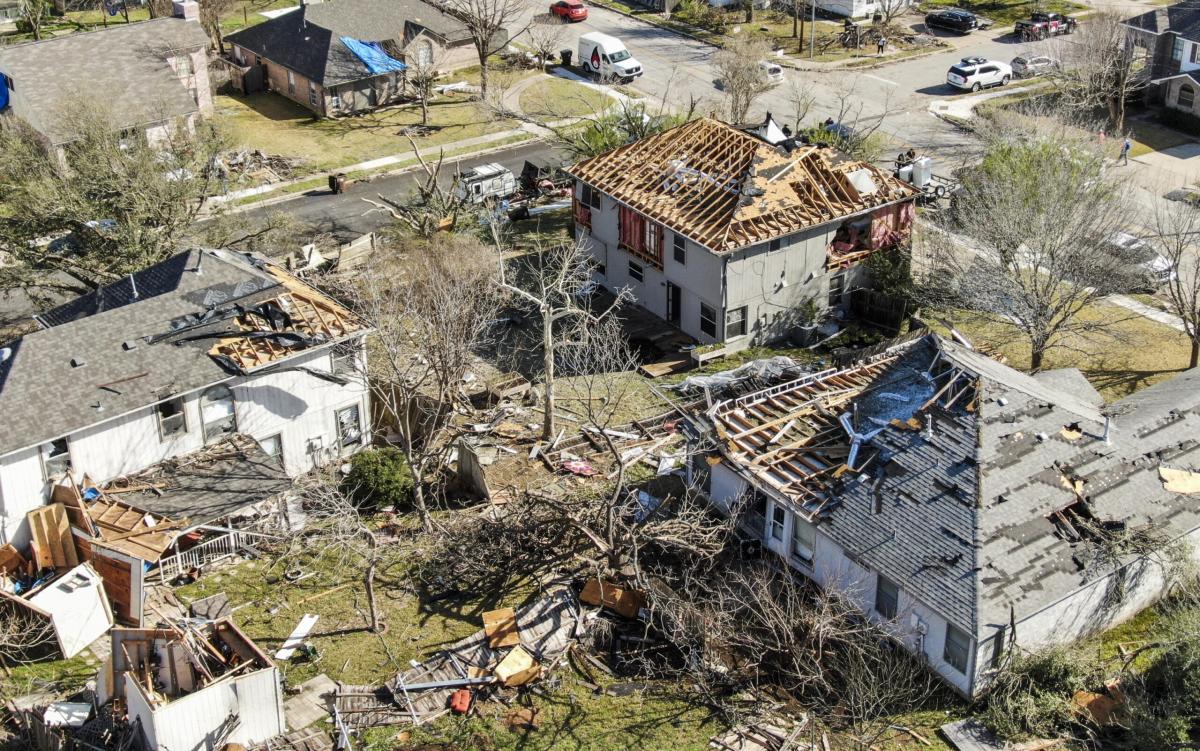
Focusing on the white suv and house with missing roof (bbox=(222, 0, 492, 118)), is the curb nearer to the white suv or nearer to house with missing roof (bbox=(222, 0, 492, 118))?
house with missing roof (bbox=(222, 0, 492, 118))

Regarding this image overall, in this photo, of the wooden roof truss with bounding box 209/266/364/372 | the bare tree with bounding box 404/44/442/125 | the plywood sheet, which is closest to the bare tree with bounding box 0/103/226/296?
the wooden roof truss with bounding box 209/266/364/372

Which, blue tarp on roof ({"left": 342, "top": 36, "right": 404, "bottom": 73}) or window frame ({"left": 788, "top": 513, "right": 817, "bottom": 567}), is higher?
blue tarp on roof ({"left": 342, "top": 36, "right": 404, "bottom": 73})

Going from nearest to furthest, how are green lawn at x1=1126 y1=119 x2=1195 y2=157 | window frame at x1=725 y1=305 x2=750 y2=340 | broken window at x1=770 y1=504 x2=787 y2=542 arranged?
broken window at x1=770 y1=504 x2=787 y2=542 → window frame at x1=725 y1=305 x2=750 y2=340 → green lawn at x1=1126 y1=119 x2=1195 y2=157

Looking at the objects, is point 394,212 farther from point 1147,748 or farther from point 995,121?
point 1147,748

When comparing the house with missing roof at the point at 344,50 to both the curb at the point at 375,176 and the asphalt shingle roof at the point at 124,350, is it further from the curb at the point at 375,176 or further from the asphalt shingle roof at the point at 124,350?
the asphalt shingle roof at the point at 124,350

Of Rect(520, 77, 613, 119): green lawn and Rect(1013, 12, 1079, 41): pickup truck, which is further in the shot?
Rect(1013, 12, 1079, 41): pickup truck

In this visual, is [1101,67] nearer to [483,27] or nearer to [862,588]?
[483,27]

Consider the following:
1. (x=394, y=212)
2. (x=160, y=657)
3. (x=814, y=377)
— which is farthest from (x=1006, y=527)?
(x=394, y=212)
